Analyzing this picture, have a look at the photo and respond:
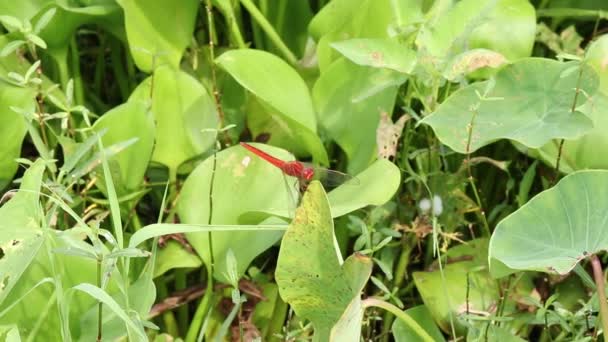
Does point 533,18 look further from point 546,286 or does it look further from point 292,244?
point 292,244

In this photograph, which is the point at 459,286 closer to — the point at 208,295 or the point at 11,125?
the point at 208,295

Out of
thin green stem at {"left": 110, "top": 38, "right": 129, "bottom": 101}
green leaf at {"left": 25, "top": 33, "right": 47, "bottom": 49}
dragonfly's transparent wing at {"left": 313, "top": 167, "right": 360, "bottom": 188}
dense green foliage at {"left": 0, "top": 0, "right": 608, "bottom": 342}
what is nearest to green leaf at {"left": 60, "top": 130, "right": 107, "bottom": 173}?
dense green foliage at {"left": 0, "top": 0, "right": 608, "bottom": 342}

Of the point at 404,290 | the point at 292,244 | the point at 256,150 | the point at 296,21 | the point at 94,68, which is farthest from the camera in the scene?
the point at 94,68

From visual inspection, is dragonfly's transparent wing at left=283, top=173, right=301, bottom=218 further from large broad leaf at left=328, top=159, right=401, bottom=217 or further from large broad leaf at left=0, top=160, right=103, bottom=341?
large broad leaf at left=0, top=160, right=103, bottom=341

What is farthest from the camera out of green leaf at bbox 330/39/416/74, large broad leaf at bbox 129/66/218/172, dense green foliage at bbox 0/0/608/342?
large broad leaf at bbox 129/66/218/172

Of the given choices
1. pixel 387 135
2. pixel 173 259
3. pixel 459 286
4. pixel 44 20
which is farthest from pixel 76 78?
pixel 459 286

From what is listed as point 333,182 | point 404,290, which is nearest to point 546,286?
point 404,290
